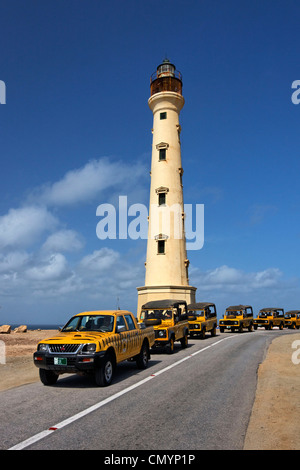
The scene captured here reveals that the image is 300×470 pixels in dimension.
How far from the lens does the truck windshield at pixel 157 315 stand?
18.4 meters

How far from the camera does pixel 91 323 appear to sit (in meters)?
11.1

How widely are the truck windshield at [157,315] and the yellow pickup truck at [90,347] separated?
21.0 feet

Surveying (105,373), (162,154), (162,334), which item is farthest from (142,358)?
(162,154)

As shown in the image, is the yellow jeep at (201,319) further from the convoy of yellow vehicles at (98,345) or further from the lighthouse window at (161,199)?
the lighthouse window at (161,199)

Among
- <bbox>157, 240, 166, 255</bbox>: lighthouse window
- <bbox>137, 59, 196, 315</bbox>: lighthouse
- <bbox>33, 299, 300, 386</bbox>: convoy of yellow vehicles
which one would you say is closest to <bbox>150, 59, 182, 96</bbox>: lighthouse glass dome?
<bbox>137, 59, 196, 315</bbox>: lighthouse

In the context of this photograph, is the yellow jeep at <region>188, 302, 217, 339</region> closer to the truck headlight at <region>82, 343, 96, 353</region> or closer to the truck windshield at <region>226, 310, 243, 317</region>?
the truck windshield at <region>226, 310, 243, 317</region>

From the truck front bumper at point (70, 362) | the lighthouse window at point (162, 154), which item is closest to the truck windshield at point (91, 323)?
the truck front bumper at point (70, 362)

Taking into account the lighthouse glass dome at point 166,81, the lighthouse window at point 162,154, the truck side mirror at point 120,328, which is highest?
the lighthouse glass dome at point 166,81

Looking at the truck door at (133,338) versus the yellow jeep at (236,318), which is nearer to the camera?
the truck door at (133,338)

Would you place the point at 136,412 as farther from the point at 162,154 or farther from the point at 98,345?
the point at 162,154

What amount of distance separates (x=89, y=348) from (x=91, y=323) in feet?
5.91

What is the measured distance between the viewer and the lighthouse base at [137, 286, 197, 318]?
3441 cm

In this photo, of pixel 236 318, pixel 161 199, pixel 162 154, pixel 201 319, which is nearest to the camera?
pixel 201 319
